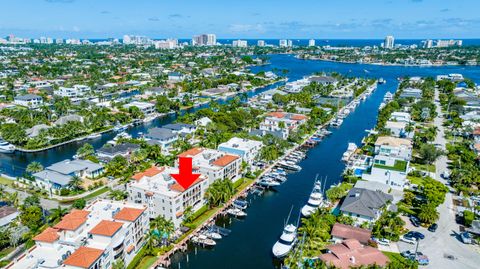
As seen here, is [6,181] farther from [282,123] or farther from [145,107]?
[282,123]

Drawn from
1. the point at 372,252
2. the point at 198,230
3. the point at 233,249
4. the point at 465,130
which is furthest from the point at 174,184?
the point at 465,130

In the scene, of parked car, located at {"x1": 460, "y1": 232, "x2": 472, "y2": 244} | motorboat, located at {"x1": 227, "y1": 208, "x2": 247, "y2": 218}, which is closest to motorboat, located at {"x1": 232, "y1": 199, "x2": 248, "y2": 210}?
motorboat, located at {"x1": 227, "y1": 208, "x2": 247, "y2": 218}

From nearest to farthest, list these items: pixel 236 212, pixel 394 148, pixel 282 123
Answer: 1. pixel 236 212
2. pixel 394 148
3. pixel 282 123

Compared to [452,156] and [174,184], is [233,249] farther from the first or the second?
[452,156]

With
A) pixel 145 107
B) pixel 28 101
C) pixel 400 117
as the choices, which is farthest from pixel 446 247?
pixel 28 101

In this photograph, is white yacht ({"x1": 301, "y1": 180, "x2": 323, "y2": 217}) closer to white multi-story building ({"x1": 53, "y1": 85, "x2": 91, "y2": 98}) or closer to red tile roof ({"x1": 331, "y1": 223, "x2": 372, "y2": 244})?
red tile roof ({"x1": 331, "y1": 223, "x2": 372, "y2": 244})

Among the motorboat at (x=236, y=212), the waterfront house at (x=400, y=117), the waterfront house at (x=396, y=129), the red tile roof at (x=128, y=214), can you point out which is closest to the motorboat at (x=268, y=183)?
Result: the motorboat at (x=236, y=212)
